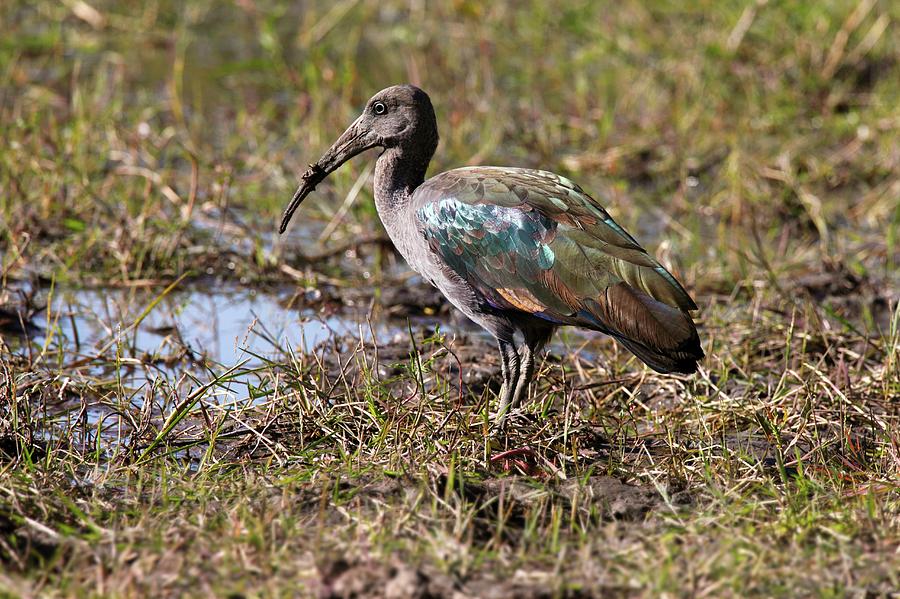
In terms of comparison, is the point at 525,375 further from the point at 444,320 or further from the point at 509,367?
the point at 444,320

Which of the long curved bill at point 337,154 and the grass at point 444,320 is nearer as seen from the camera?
the grass at point 444,320

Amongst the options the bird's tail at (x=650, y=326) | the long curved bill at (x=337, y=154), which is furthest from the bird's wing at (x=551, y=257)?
the long curved bill at (x=337, y=154)

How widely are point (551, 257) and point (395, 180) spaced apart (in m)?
0.83

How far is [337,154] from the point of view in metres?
5.52

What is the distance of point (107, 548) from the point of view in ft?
12.4

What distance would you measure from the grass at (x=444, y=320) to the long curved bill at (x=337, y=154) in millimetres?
659

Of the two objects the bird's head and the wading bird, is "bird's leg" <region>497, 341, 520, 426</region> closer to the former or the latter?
the wading bird

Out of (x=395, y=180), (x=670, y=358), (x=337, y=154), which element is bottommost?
(x=670, y=358)

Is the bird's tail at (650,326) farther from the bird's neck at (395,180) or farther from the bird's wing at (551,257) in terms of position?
the bird's neck at (395,180)

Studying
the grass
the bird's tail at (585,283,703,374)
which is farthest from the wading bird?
the grass

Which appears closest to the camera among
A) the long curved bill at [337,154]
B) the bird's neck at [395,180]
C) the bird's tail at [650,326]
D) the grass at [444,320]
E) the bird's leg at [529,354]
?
the grass at [444,320]

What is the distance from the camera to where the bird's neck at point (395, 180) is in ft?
17.3

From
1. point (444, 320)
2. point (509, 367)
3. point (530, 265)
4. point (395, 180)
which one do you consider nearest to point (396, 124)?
point (395, 180)

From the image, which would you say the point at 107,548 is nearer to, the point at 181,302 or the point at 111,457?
the point at 111,457
